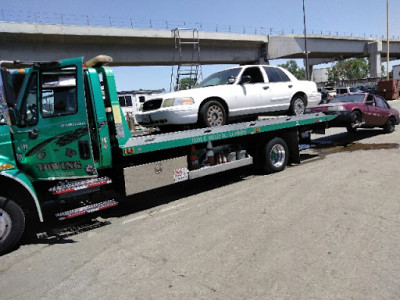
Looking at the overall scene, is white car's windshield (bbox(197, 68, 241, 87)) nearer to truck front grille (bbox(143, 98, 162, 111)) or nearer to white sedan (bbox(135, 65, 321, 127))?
white sedan (bbox(135, 65, 321, 127))

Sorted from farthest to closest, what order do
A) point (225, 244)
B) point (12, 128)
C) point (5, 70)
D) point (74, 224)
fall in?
point (74, 224), point (12, 128), point (5, 70), point (225, 244)

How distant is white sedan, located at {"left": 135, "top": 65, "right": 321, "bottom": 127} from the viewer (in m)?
6.16

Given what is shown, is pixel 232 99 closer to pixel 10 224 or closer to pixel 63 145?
pixel 63 145

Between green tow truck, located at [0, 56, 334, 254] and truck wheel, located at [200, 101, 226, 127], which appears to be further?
truck wheel, located at [200, 101, 226, 127]

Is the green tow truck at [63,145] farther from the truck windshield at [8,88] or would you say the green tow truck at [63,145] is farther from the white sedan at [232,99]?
the white sedan at [232,99]

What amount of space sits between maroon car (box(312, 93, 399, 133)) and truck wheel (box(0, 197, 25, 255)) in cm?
841

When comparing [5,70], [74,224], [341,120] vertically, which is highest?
[5,70]

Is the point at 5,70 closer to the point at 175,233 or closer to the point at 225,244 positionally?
the point at 175,233

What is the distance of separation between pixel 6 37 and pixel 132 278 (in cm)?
2419

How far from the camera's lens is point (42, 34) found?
906 inches

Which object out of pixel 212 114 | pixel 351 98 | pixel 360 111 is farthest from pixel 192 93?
pixel 351 98

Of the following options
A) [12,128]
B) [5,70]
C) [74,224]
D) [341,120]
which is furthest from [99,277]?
[341,120]

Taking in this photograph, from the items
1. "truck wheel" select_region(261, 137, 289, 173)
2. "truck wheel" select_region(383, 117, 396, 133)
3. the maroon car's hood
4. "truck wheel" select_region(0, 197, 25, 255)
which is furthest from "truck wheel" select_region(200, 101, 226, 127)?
"truck wheel" select_region(383, 117, 396, 133)

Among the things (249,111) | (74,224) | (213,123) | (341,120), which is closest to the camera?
(74,224)
